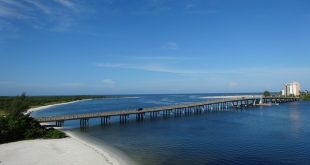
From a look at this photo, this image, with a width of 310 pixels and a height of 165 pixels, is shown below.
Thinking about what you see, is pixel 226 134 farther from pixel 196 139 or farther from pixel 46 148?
pixel 46 148

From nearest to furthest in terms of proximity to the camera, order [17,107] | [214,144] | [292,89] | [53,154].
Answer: [53,154]
[214,144]
[17,107]
[292,89]

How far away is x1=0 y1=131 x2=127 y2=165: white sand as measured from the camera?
86.9ft

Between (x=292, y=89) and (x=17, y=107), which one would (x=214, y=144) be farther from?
(x=292, y=89)

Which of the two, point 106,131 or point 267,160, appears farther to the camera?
point 106,131

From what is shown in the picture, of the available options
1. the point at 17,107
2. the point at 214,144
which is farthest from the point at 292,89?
the point at 17,107

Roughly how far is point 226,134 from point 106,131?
1832 centimetres

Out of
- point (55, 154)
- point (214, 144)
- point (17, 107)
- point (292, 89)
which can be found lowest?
point (214, 144)

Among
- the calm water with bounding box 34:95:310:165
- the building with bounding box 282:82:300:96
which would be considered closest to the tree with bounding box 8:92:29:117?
the calm water with bounding box 34:95:310:165

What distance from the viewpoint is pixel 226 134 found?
42.4 metres

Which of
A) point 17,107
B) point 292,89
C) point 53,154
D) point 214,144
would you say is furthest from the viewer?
point 292,89

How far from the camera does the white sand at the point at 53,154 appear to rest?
86.9ft

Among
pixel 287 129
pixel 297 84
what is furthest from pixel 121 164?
pixel 297 84

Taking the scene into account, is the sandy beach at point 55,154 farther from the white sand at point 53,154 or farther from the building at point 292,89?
the building at point 292,89

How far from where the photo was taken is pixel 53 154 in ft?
95.2
